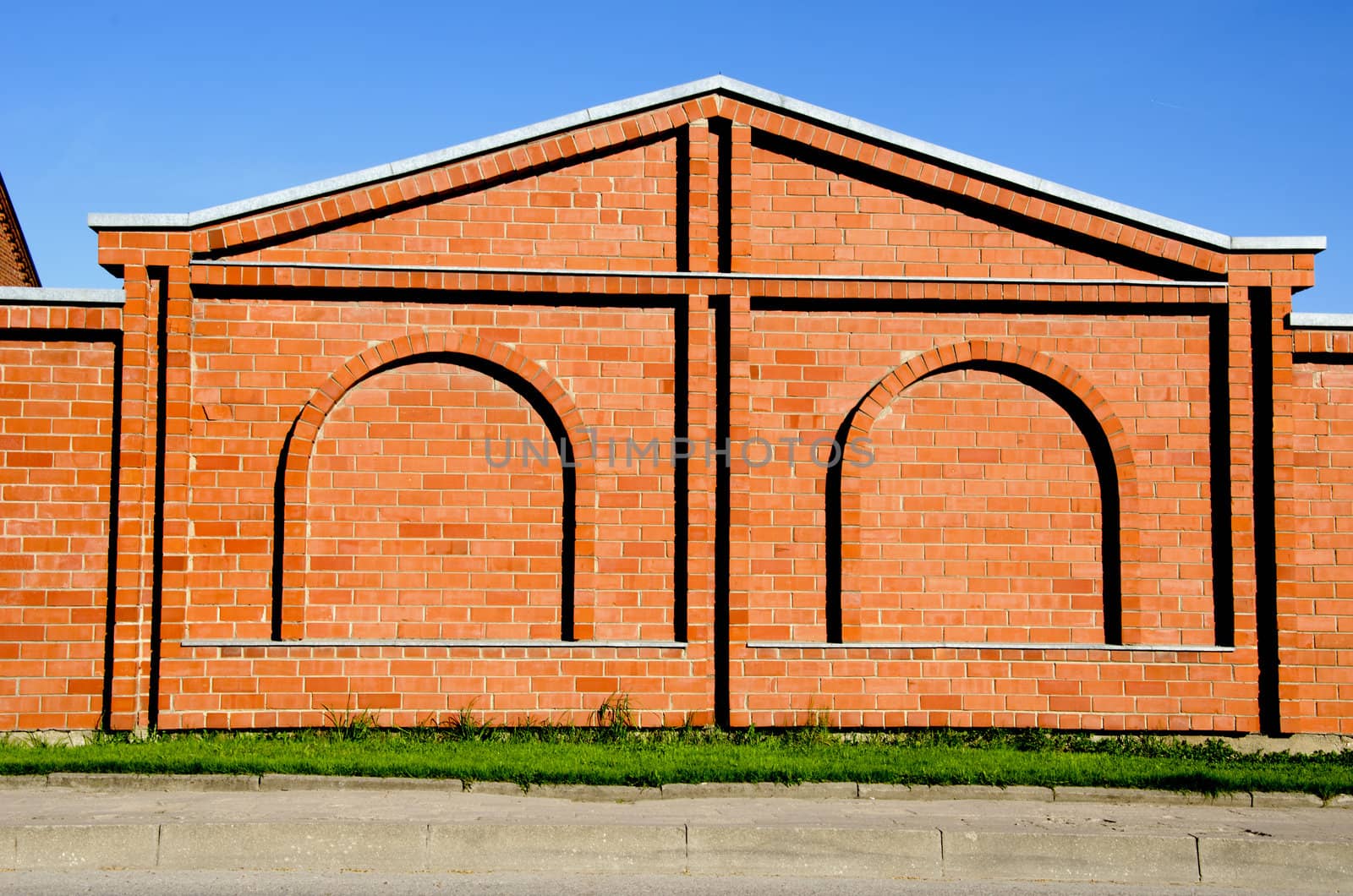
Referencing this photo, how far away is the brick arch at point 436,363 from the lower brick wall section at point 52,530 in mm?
1445

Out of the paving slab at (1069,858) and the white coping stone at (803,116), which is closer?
the paving slab at (1069,858)

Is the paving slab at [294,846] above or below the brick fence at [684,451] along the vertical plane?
below

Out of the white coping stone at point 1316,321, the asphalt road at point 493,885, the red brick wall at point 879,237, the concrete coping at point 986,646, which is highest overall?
the red brick wall at point 879,237

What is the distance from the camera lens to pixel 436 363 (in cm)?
982

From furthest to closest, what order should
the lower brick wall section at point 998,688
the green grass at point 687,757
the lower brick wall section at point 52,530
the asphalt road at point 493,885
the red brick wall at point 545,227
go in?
the red brick wall at point 545,227 < the lower brick wall section at point 998,688 < the lower brick wall section at point 52,530 < the green grass at point 687,757 < the asphalt road at point 493,885

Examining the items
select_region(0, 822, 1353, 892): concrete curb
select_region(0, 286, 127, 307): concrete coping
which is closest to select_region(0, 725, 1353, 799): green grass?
select_region(0, 822, 1353, 892): concrete curb

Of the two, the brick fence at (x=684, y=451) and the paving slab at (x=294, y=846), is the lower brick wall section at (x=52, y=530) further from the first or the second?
the paving slab at (x=294, y=846)

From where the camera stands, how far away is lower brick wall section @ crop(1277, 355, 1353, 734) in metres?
9.73

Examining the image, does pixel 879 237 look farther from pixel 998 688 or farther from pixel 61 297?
pixel 61 297

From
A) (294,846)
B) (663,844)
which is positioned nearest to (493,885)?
(663,844)

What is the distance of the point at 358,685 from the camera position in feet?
31.0

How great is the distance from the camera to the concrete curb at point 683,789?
25.4ft

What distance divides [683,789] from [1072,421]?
4.83 meters

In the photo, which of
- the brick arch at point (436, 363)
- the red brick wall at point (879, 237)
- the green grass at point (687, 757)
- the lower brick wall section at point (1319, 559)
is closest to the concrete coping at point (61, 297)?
the brick arch at point (436, 363)
